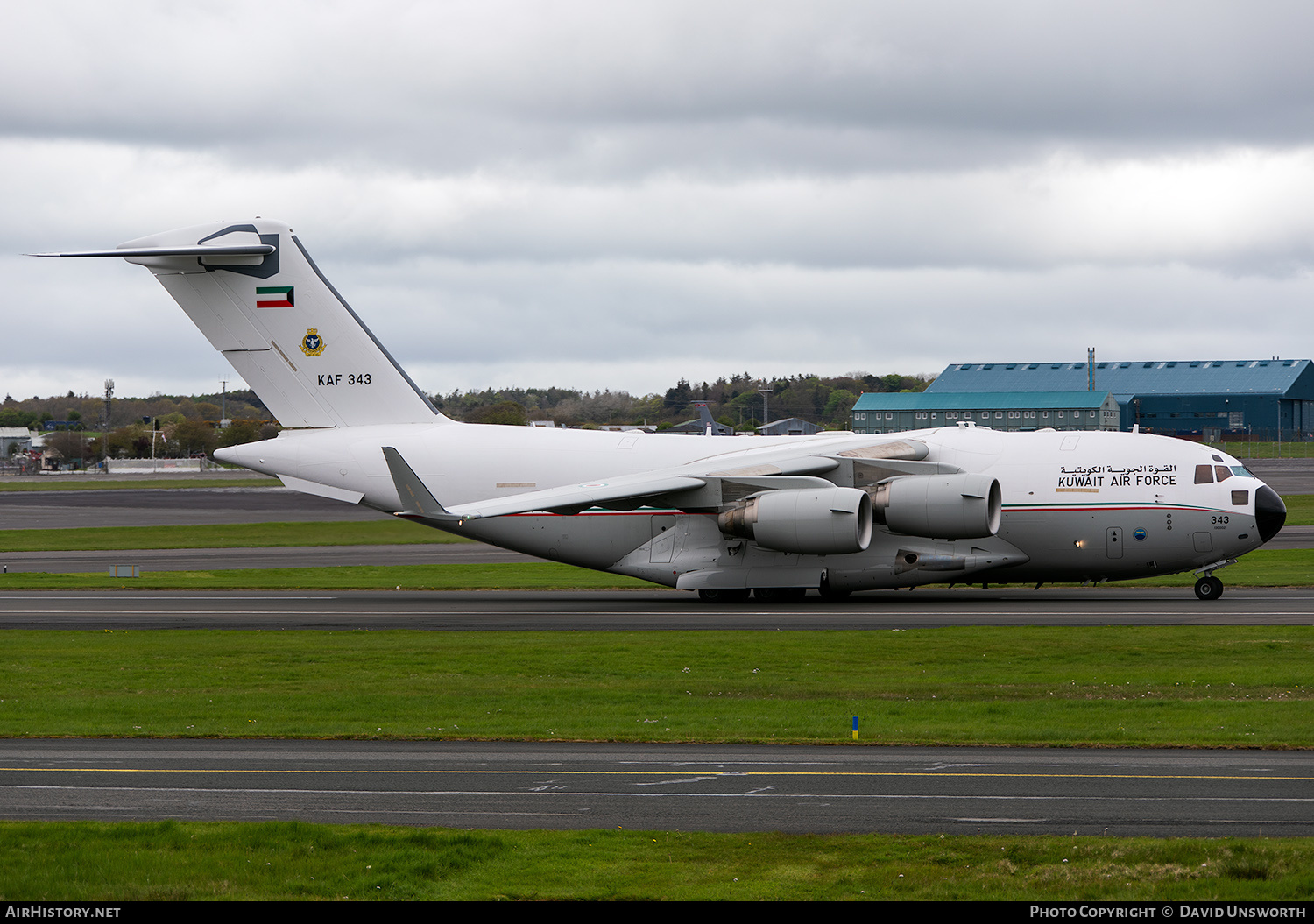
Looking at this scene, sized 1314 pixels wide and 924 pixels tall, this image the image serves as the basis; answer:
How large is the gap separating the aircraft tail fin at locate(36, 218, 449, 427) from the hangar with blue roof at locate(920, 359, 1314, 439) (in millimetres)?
99443

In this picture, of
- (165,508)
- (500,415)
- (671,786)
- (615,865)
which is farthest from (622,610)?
(500,415)

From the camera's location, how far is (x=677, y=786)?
1277 cm

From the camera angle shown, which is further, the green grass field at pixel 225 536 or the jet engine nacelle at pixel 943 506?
the green grass field at pixel 225 536

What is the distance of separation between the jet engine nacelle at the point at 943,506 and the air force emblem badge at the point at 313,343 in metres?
14.6

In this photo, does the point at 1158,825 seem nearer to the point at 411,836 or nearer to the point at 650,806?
the point at 650,806

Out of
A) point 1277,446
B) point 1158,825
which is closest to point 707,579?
point 1158,825

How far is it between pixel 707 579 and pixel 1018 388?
102 metres

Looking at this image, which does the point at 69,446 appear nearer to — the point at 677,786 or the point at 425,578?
the point at 425,578

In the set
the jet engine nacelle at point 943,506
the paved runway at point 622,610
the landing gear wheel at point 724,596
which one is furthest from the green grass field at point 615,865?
the landing gear wheel at point 724,596

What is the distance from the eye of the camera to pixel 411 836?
419 inches

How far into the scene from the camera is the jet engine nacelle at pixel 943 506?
28984 millimetres

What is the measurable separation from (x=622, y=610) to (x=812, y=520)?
5002 mm

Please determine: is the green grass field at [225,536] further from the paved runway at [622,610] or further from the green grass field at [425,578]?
the paved runway at [622,610]
